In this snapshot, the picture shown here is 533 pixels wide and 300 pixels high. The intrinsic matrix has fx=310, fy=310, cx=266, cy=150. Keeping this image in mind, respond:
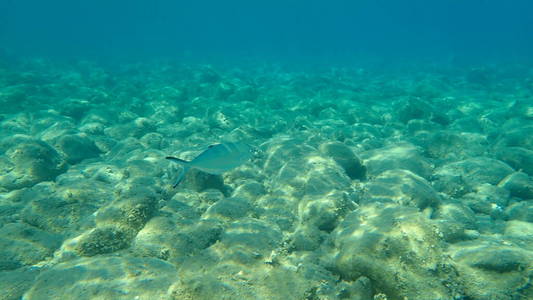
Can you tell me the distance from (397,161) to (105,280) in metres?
6.44

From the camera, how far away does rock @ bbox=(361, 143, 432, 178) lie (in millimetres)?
7297

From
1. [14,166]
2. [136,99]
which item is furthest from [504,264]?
[136,99]

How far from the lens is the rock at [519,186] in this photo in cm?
624

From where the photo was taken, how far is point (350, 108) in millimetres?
14164

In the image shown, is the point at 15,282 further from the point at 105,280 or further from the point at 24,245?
the point at 105,280

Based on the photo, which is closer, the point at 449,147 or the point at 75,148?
the point at 75,148

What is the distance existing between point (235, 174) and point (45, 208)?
3467 millimetres

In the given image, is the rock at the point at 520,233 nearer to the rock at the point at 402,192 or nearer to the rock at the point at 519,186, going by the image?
the rock at the point at 402,192

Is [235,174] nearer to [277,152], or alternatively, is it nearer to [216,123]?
[277,152]

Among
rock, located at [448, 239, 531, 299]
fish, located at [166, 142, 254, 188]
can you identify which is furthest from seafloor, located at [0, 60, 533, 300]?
fish, located at [166, 142, 254, 188]

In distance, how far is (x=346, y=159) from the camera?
7.11 m

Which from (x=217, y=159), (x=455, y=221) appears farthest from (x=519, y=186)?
(x=217, y=159)

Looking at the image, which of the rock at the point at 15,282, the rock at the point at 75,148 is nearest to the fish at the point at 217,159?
the rock at the point at 15,282

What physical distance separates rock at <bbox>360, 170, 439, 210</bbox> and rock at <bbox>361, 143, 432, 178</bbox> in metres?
1.27
